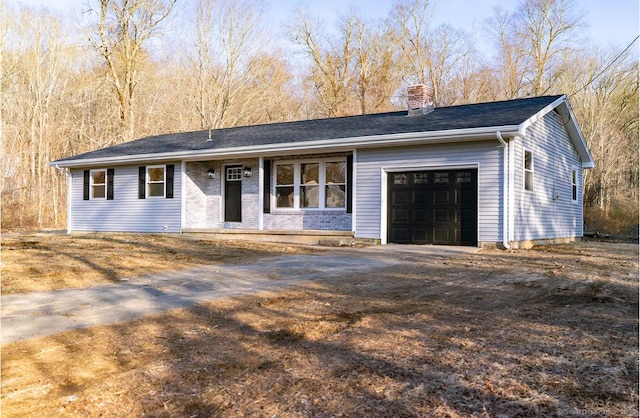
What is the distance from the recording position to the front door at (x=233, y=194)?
1619 cm

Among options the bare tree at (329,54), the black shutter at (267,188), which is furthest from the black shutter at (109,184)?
the bare tree at (329,54)

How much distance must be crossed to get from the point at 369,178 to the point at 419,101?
3344mm

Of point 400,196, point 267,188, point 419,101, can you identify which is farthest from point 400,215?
point 267,188

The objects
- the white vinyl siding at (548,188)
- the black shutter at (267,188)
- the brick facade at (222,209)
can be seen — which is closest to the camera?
the white vinyl siding at (548,188)

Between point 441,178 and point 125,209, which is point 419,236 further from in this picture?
point 125,209

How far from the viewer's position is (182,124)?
2898cm

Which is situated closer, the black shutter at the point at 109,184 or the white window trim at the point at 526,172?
the white window trim at the point at 526,172

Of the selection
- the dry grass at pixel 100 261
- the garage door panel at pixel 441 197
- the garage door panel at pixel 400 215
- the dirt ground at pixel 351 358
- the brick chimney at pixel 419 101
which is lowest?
the dirt ground at pixel 351 358

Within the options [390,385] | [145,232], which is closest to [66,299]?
[390,385]

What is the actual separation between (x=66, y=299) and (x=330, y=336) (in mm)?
3135

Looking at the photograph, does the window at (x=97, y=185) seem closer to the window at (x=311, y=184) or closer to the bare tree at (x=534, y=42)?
the window at (x=311, y=184)

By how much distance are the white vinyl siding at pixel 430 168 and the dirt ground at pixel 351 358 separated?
18.9 feet

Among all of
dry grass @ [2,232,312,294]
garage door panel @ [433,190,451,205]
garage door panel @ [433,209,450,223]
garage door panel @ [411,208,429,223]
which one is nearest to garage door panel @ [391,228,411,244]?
garage door panel @ [411,208,429,223]

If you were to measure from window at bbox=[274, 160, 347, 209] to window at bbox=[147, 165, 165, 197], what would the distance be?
4.12 metres
